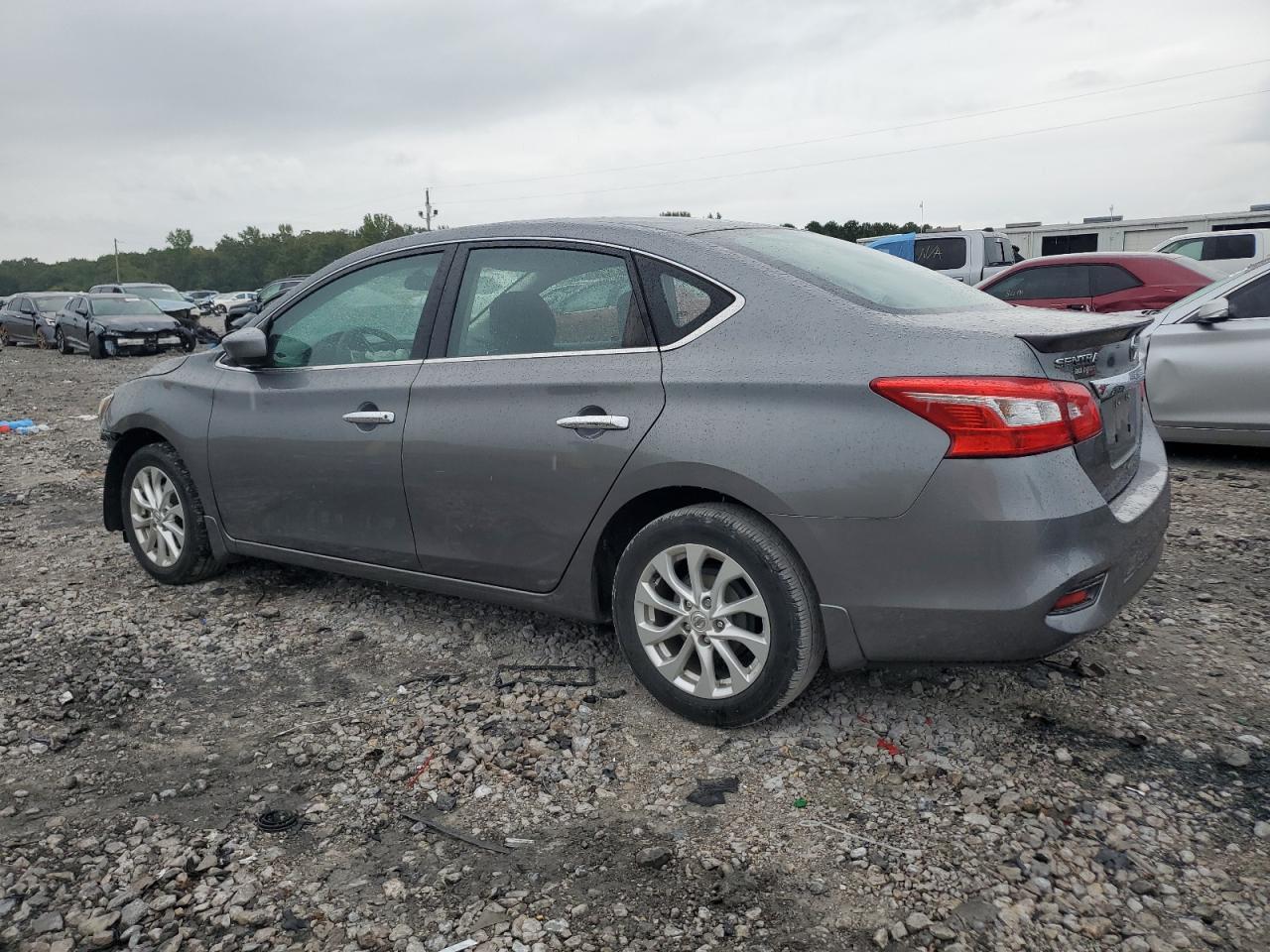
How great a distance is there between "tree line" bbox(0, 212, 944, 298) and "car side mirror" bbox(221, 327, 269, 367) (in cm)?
10295

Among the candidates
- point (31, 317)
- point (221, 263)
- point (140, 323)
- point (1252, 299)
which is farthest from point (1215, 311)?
point (221, 263)

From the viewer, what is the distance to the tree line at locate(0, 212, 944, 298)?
11231cm

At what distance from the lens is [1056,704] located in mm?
3422

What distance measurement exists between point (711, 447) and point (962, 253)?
17984 mm

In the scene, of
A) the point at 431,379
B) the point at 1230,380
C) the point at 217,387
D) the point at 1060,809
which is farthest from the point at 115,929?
the point at 1230,380

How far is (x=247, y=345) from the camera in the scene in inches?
171

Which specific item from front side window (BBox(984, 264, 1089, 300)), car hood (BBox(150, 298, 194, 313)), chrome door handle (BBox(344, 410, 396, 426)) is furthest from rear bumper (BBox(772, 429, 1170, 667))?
car hood (BBox(150, 298, 194, 313))

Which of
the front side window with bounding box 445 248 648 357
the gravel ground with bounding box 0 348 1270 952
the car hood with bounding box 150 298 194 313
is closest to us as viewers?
the gravel ground with bounding box 0 348 1270 952

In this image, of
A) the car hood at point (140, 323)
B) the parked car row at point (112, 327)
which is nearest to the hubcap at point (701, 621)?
the parked car row at point (112, 327)

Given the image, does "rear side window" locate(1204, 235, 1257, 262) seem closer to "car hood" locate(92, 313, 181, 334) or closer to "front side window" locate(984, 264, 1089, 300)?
"front side window" locate(984, 264, 1089, 300)

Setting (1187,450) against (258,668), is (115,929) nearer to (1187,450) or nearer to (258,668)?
(258,668)

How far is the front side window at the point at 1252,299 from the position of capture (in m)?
6.82

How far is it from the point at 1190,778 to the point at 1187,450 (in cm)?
551

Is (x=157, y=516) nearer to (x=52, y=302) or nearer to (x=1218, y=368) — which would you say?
(x=1218, y=368)
